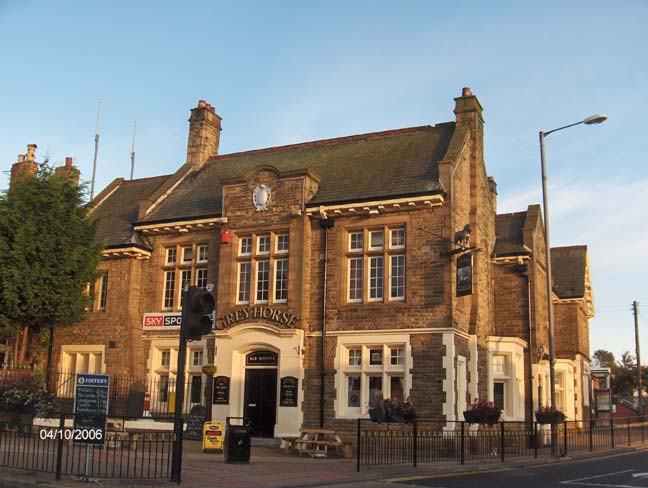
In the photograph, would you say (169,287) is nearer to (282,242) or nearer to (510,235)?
(282,242)

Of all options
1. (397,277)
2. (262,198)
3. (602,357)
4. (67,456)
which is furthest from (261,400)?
(602,357)

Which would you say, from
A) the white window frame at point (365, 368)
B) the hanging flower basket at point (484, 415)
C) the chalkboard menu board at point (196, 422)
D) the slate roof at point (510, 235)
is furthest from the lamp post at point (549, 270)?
the chalkboard menu board at point (196, 422)

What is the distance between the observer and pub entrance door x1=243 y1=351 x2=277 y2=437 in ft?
78.8

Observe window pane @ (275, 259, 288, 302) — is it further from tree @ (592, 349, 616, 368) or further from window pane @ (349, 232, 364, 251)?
tree @ (592, 349, 616, 368)

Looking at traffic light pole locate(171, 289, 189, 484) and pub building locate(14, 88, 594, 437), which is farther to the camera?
pub building locate(14, 88, 594, 437)

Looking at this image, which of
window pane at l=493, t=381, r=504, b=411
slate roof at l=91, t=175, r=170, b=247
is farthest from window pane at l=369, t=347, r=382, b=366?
slate roof at l=91, t=175, r=170, b=247

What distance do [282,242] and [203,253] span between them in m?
3.64

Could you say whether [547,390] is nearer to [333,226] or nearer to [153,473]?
[333,226]

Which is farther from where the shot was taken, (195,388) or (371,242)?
(195,388)

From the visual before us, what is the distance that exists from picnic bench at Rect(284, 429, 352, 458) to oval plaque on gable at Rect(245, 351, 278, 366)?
13.9 feet

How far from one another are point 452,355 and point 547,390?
32.8 feet

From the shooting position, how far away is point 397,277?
23156 millimetres

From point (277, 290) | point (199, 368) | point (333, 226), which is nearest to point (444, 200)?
point (333, 226)

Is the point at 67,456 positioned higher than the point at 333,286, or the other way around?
the point at 333,286
